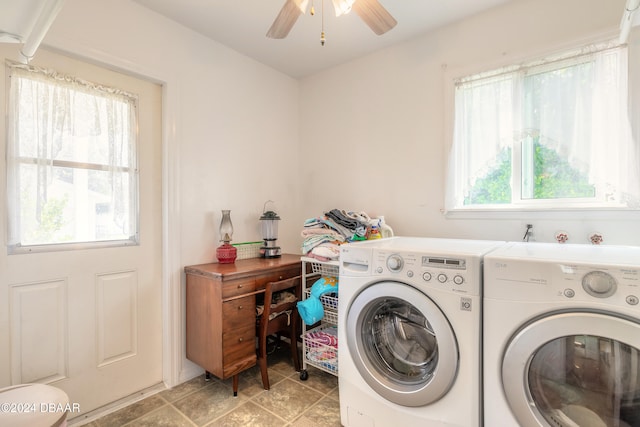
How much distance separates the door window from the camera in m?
0.94

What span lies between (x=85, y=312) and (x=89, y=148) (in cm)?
96

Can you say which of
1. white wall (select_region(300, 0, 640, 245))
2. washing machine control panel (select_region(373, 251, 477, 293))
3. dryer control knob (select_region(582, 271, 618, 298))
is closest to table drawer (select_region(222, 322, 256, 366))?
washing machine control panel (select_region(373, 251, 477, 293))

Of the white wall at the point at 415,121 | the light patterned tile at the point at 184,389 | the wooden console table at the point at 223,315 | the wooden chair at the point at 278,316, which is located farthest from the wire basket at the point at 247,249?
the light patterned tile at the point at 184,389

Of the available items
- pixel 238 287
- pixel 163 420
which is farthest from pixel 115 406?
pixel 238 287

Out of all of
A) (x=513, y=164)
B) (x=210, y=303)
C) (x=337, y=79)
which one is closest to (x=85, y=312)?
(x=210, y=303)

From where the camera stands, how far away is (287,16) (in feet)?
4.62

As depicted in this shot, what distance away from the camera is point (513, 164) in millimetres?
1869

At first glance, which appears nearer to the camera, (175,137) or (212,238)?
(175,137)

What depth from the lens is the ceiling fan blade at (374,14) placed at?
1.33 m

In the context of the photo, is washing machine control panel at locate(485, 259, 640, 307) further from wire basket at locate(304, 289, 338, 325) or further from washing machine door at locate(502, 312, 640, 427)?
A: wire basket at locate(304, 289, 338, 325)

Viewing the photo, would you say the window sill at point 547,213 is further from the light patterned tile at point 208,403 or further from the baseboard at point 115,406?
the baseboard at point 115,406

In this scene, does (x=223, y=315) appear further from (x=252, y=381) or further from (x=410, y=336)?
(x=410, y=336)

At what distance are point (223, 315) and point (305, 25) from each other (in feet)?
6.60

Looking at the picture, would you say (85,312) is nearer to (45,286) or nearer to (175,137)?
(45,286)
